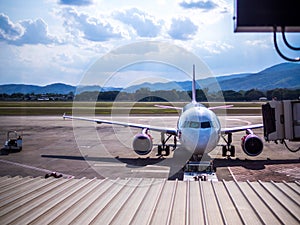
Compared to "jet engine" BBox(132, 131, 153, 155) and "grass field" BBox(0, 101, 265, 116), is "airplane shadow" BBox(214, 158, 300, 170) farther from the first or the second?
"grass field" BBox(0, 101, 265, 116)

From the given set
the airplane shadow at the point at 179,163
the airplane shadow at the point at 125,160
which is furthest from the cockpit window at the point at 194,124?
the airplane shadow at the point at 125,160

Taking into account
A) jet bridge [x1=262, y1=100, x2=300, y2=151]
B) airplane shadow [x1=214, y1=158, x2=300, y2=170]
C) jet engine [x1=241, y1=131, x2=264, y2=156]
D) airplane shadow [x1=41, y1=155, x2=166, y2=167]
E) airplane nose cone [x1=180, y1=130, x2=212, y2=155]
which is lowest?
airplane shadow [x1=214, y1=158, x2=300, y2=170]

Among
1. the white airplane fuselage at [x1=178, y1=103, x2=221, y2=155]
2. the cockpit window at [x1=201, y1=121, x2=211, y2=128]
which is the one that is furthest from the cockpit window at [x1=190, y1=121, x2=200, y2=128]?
the cockpit window at [x1=201, y1=121, x2=211, y2=128]

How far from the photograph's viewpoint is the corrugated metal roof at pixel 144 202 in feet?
26.9

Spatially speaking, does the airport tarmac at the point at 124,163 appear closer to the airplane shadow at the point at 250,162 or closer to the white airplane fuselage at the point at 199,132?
the airplane shadow at the point at 250,162

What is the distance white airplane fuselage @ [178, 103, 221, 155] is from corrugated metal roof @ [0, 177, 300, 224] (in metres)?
8.59

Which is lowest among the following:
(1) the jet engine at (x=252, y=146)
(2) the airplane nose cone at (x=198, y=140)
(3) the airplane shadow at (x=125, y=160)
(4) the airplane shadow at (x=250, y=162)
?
(4) the airplane shadow at (x=250, y=162)

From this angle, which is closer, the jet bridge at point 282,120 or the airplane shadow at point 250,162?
the jet bridge at point 282,120

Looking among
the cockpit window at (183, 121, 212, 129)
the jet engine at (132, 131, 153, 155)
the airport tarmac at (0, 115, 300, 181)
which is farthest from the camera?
the jet engine at (132, 131, 153, 155)

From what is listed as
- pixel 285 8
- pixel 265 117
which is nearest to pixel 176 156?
pixel 265 117

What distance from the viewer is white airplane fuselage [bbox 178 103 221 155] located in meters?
20.1

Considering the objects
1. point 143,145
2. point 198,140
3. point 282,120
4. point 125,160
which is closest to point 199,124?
point 198,140

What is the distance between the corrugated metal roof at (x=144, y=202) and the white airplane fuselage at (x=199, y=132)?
8.59 metres

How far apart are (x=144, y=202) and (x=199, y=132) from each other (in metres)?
11.1
